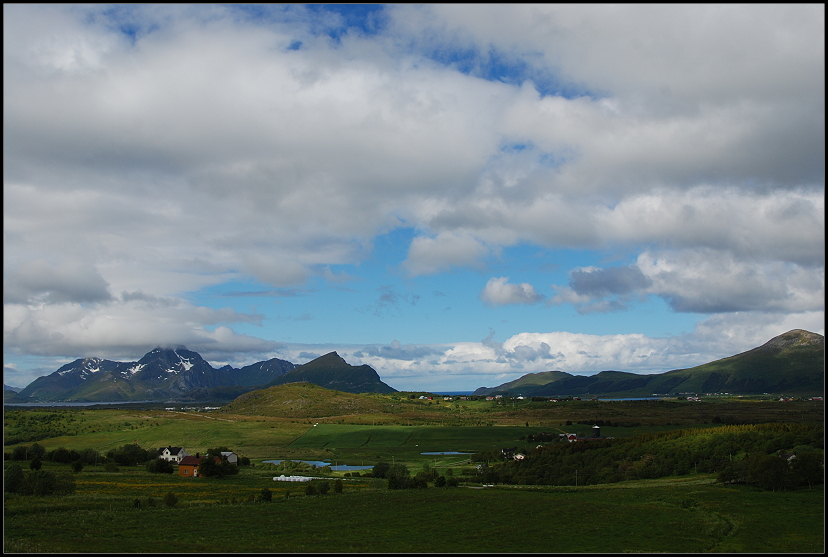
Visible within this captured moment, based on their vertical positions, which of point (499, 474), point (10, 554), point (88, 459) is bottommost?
point (499, 474)

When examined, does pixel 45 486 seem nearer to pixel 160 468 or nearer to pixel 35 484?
pixel 35 484

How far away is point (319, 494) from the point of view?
79.1 m

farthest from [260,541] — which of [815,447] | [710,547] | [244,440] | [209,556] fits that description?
[244,440]

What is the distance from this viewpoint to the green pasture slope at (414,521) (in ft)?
141

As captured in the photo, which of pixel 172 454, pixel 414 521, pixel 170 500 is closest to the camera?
pixel 414 521

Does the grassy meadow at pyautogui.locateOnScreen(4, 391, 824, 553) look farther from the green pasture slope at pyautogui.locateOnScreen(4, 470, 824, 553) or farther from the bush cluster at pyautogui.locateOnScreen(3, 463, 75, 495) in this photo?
the bush cluster at pyautogui.locateOnScreen(3, 463, 75, 495)

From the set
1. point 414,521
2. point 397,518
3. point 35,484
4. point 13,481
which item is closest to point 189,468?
point 13,481

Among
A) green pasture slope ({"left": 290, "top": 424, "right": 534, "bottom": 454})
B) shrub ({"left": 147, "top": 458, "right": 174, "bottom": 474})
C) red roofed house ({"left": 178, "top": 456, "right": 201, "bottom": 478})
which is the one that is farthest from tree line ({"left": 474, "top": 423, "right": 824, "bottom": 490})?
shrub ({"left": 147, "top": 458, "right": 174, "bottom": 474})

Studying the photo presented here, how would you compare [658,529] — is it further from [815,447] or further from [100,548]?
[815,447]

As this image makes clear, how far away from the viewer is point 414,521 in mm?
57250

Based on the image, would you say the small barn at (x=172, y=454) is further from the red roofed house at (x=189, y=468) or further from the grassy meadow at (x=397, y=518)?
the red roofed house at (x=189, y=468)

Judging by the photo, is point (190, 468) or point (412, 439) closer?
point (190, 468)

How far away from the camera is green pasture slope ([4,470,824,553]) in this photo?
1695 inches

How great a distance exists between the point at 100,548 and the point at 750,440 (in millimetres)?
120646
